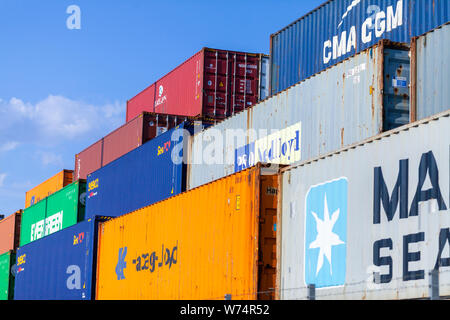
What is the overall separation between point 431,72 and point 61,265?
17541mm

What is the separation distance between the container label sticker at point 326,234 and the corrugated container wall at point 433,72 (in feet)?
6.83

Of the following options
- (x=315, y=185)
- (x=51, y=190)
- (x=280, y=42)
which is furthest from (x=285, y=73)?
(x=51, y=190)

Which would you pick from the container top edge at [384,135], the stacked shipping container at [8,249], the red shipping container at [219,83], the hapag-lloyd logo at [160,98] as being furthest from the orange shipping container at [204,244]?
the stacked shipping container at [8,249]

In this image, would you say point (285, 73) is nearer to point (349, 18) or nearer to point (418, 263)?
point (349, 18)

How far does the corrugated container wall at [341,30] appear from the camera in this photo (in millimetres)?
15589

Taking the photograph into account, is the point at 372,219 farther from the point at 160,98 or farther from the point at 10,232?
the point at 10,232

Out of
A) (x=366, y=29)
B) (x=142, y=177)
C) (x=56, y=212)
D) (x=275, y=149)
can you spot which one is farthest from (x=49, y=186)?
(x=366, y=29)

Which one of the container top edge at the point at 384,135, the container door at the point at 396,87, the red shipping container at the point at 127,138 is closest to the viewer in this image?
the container top edge at the point at 384,135

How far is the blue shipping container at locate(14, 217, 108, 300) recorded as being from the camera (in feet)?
78.4

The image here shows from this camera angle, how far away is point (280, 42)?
21.0m

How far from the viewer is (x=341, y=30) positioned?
18422mm

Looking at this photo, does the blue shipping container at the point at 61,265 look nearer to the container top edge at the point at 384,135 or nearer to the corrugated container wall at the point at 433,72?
the container top edge at the point at 384,135

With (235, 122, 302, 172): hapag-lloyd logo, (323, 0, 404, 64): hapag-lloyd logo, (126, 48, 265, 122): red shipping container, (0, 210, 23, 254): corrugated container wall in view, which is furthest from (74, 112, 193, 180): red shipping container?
(323, 0, 404, 64): hapag-lloyd logo
